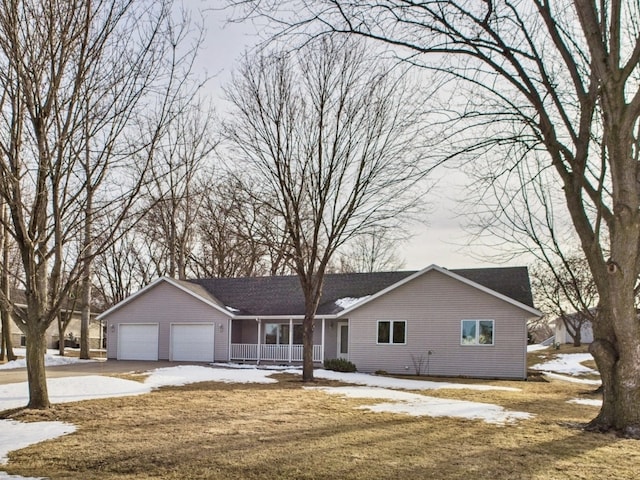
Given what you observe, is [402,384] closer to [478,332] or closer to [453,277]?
[478,332]

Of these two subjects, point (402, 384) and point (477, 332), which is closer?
point (402, 384)

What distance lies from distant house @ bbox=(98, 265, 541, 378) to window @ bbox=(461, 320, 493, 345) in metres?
0.04

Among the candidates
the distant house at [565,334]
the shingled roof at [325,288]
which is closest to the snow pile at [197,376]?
the shingled roof at [325,288]

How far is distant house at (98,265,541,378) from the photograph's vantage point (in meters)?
21.5

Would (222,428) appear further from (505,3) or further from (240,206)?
(240,206)

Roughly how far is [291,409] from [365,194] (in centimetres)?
843

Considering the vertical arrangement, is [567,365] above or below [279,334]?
below

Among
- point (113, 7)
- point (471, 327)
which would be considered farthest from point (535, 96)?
point (471, 327)

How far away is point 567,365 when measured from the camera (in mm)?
31406

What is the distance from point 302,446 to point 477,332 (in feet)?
51.3

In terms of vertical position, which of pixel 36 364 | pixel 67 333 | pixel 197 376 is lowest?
pixel 67 333

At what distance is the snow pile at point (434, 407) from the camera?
34.0ft

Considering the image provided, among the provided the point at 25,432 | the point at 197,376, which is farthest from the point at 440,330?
the point at 25,432

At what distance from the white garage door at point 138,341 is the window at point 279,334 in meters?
5.23
